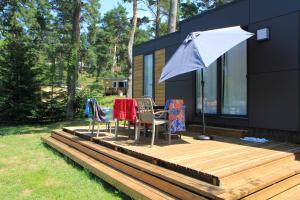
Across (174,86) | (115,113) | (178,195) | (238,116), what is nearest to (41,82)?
(174,86)

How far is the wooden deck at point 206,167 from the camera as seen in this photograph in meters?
3.06

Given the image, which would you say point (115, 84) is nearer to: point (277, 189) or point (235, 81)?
point (235, 81)

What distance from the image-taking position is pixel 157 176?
3.59 metres

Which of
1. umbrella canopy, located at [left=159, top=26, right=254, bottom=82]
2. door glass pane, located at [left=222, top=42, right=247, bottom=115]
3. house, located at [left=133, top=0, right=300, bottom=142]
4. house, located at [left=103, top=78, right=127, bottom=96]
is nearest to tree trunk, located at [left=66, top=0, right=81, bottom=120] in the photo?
house, located at [left=133, top=0, right=300, bottom=142]

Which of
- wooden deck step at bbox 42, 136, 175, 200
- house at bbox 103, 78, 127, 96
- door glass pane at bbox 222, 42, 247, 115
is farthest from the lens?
house at bbox 103, 78, 127, 96

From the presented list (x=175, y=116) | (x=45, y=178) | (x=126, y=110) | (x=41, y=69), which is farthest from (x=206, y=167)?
(x=41, y=69)

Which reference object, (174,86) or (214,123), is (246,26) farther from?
(174,86)

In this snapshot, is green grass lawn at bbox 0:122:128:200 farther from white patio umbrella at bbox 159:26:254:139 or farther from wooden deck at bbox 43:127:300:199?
white patio umbrella at bbox 159:26:254:139

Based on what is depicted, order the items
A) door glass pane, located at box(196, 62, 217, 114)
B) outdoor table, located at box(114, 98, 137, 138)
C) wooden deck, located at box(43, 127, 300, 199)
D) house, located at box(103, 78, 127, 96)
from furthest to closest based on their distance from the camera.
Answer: house, located at box(103, 78, 127, 96) → door glass pane, located at box(196, 62, 217, 114) → outdoor table, located at box(114, 98, 137, 138) → wooden deck, located at box(43, 127, 300, 199)

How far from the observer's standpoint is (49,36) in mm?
25750

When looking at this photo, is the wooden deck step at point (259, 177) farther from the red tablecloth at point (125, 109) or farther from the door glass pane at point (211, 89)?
the door glass pane at point (211, 89)

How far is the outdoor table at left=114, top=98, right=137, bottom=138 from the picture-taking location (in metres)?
5.43

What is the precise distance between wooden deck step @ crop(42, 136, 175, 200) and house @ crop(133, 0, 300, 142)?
8.93ft

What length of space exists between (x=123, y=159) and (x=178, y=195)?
1.38 metres
